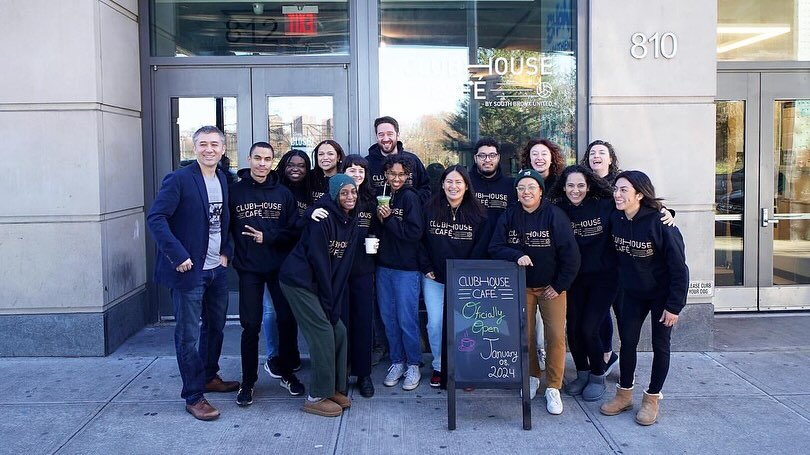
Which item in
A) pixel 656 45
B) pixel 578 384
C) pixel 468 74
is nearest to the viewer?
pixel 578 384

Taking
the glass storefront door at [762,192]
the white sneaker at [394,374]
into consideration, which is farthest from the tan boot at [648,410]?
the glass storefront door at [762,192]

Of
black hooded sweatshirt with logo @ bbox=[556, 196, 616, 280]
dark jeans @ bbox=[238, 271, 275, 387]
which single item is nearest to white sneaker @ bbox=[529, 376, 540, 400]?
black hooded sweatshirt with logo @ bbox=[556, 196, 616, 280]

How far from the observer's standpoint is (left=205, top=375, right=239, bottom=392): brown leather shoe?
5.61m

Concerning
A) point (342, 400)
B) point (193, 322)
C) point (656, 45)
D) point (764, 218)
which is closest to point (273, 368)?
point (342, 400)

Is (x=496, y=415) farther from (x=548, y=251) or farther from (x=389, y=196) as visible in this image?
(x=389, y=196)

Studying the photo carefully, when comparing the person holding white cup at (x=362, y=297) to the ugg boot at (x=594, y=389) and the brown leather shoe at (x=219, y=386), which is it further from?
the ugg boot at (x=594, y=389)

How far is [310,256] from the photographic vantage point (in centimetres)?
502

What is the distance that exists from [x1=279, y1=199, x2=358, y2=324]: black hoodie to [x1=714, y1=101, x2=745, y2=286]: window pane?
465cm

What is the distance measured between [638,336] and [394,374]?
188 cm

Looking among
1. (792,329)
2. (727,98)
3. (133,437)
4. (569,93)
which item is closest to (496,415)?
(133,437)

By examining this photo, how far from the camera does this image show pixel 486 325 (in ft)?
16.7

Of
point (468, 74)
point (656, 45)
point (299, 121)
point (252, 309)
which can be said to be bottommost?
point (252, 309)

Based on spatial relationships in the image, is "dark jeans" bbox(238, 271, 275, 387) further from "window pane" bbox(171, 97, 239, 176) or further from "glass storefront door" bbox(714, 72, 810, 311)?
"glass storefront door" bbox(714, 72, 810, 311)

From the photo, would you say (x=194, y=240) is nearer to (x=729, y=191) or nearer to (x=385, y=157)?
(x=385, y=157)
